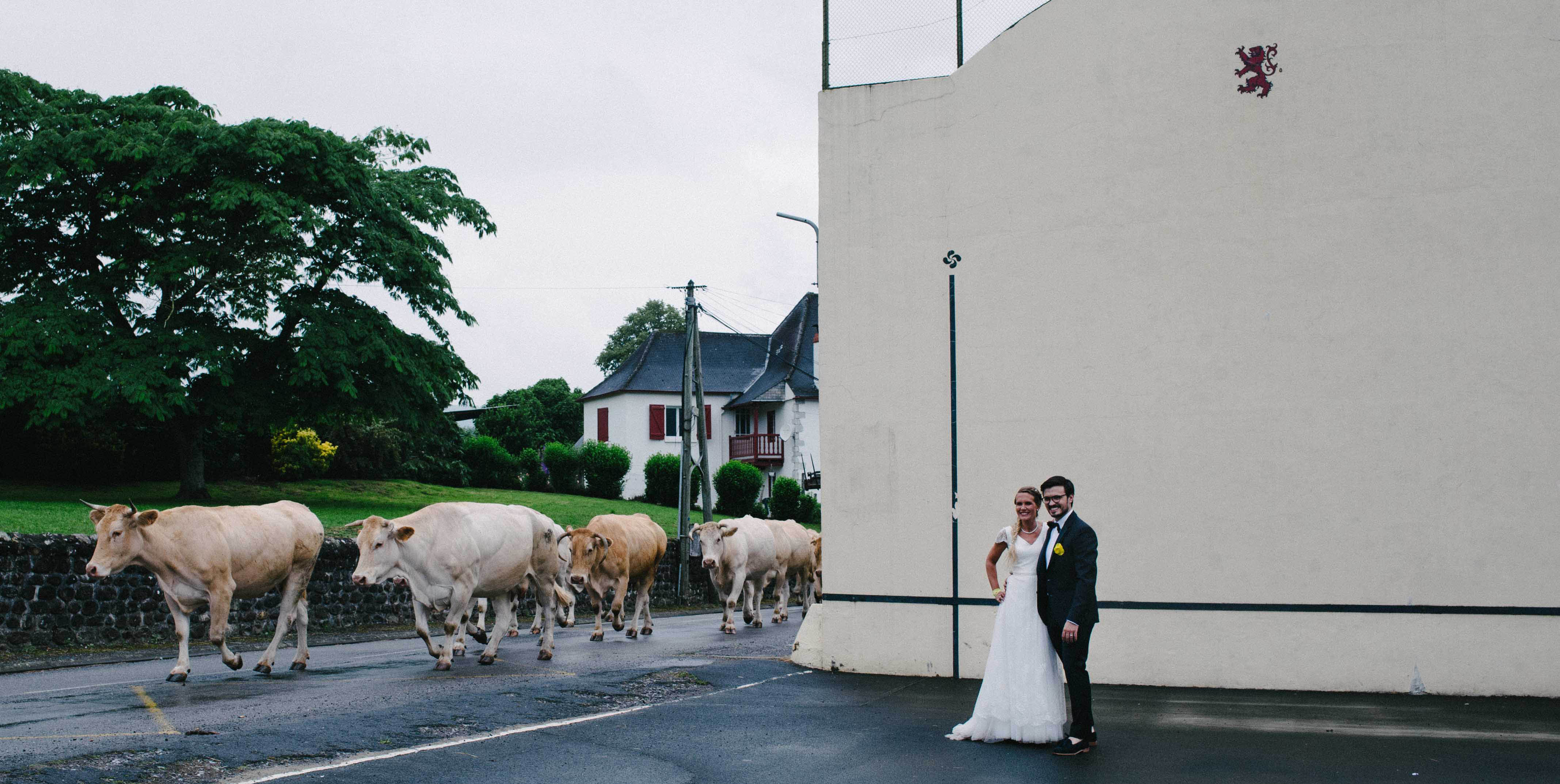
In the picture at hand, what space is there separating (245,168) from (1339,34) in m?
28.0

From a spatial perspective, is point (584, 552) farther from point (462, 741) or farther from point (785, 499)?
point (785, 499)

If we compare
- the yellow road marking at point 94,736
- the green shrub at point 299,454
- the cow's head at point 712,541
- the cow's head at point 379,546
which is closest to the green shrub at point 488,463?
the green shrub at point 299,454

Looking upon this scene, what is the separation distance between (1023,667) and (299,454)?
3640 cm

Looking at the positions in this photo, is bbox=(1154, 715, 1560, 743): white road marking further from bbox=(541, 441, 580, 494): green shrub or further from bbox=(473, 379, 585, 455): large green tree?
bbox=(473, 379, 585, 455): large green tree

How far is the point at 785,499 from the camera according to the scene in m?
51.6

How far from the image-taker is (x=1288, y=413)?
37.1 ft

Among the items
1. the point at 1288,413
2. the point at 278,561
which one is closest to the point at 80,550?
the point at 278,561

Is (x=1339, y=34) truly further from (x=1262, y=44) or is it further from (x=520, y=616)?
(x=520, y=616)

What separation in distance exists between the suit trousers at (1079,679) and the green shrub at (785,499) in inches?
1710

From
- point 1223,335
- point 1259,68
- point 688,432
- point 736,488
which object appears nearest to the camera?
point 1223,335

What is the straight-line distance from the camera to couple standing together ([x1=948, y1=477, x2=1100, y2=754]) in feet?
26.0

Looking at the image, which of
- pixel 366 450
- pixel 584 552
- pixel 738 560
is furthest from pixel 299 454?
pixel 584 552

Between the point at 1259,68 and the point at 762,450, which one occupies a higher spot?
the point at 1259,68

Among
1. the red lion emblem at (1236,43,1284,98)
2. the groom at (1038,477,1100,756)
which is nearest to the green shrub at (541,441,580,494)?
the red lion emblem at (1236,43,1284,98)
